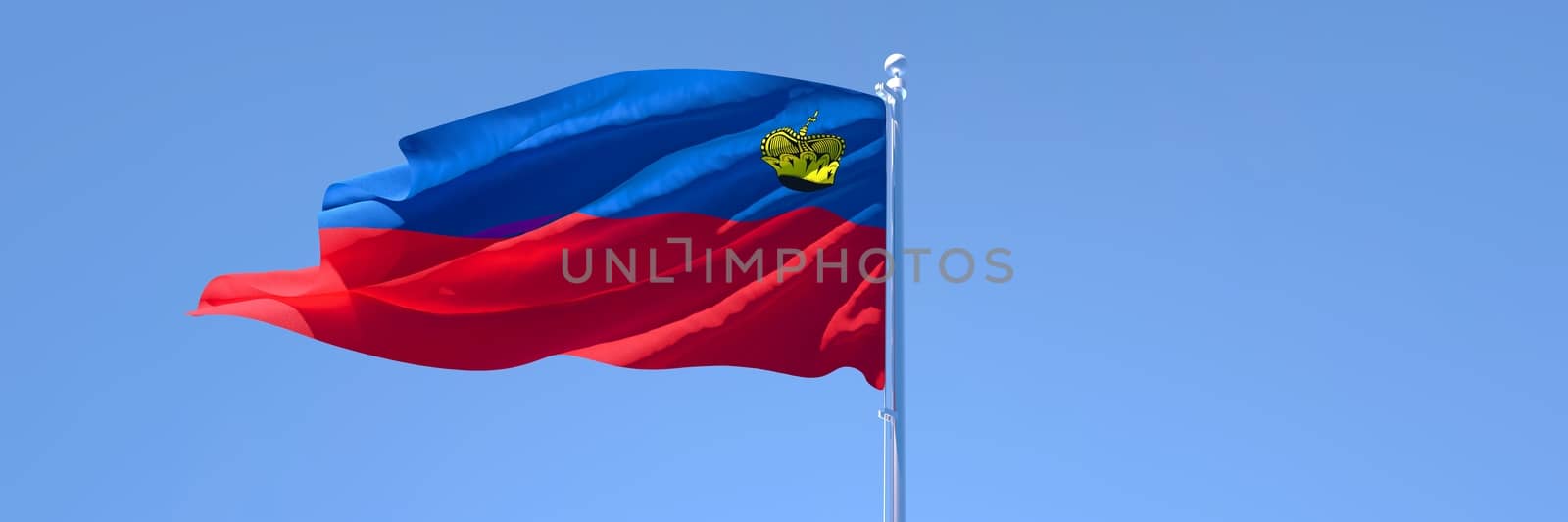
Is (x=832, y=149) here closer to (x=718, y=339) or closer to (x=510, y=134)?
(x=718, y=339)

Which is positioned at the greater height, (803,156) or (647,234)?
(803,156)

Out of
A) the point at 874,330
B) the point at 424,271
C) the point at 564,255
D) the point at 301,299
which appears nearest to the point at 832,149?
the point at 874,330

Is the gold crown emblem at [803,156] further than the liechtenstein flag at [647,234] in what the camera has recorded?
Yes

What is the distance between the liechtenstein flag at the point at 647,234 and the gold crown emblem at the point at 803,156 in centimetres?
1

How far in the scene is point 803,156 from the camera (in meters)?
12.6

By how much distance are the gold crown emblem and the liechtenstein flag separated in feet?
0.04

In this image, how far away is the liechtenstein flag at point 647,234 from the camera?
484 inches

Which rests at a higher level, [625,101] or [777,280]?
[625,101]

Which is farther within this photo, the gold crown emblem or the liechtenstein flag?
the gold crown emblem

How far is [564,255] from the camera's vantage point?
41.1ft

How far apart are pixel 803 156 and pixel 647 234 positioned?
1462 millimetres

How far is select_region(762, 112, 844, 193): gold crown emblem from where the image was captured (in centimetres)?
1259

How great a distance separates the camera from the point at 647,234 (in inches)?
497

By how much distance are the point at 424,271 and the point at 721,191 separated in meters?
2.53
